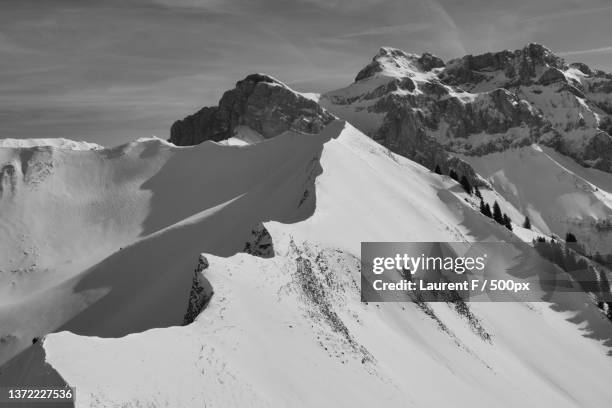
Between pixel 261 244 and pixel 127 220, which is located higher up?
pixel 261 244

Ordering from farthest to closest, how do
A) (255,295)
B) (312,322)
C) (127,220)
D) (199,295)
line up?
(127,220)
(312,322)
(255,295)
(199,295)

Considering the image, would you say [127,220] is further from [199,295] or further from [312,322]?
[312,322]

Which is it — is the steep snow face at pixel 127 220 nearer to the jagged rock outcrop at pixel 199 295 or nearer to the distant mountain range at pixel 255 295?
the distant mountain range at pixel 255 295

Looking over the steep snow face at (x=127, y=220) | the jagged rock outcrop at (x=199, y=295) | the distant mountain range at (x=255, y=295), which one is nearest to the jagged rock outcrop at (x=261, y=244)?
the distant mountain range at (x=255, y=295)

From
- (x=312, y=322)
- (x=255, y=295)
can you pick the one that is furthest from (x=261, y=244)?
(x=312, y=322)

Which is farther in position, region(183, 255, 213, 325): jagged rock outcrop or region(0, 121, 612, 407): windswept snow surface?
region(183, 255, 213, 325): jagged rock outcrop

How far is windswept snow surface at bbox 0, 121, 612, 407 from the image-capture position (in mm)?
21375

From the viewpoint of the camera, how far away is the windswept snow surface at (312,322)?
2138 centimetres

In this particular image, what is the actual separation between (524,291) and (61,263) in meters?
52.7

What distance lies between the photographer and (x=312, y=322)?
29.5 meters

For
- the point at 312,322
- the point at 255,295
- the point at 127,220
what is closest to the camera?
the point at 255,295

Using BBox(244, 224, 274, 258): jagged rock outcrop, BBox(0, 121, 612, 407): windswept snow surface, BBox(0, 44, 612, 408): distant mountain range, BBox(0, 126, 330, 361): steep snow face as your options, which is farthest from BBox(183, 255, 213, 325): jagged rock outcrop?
BBox(0, 126, 330, 361): steep snow face

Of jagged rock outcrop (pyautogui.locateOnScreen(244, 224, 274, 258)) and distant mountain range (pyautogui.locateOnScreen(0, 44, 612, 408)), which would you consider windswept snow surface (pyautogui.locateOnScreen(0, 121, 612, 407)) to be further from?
jagged rock outcrop (pyautogui.locateOnScreen(244, 224, 274, 258))

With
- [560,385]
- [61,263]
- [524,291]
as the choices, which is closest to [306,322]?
[560,385]
